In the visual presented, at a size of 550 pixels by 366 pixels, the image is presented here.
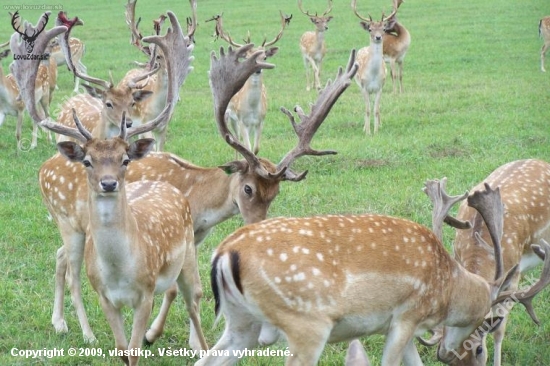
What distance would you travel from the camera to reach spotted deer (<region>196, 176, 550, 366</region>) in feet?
12.7

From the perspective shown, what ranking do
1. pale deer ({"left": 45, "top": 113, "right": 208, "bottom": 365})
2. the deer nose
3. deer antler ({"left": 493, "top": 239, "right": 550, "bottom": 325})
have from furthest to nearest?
deer antler ({"left": 493, "top": 239, "right": 550, "bottom": 325}), pale deer ({"left": 45, "top": 113, "right": 208, "bottom": 365}), the deer nose

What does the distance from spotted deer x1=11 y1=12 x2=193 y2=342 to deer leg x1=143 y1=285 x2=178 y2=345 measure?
0.33 meters

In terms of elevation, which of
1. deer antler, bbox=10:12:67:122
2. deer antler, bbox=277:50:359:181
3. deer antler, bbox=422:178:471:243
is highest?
deer antler, bbox=10:12:67:122

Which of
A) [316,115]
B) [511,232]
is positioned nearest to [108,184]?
[316,115]

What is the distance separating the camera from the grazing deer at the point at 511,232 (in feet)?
16.2

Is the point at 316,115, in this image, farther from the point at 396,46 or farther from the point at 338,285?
the point at 396,46

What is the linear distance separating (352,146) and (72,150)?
642 centimetres

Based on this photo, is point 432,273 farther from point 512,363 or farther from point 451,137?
point 451,137

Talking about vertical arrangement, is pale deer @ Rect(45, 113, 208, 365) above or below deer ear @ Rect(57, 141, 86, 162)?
below

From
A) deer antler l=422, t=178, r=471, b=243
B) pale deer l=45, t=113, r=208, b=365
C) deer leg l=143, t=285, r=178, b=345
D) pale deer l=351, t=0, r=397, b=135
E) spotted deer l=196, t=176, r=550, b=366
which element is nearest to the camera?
spotted deer l=196, t=176, r=550, b=366

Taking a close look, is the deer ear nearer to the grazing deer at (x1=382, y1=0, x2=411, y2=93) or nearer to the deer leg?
the deer leg

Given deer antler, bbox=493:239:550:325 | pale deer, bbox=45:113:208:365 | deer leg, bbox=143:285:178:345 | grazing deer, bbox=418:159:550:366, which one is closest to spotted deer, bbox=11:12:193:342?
deer leg, bbox=143:285:178:345

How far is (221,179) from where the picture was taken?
577 cm

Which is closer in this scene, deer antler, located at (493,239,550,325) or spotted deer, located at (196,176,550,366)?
spotted deer, located at (196,176,550,366)
